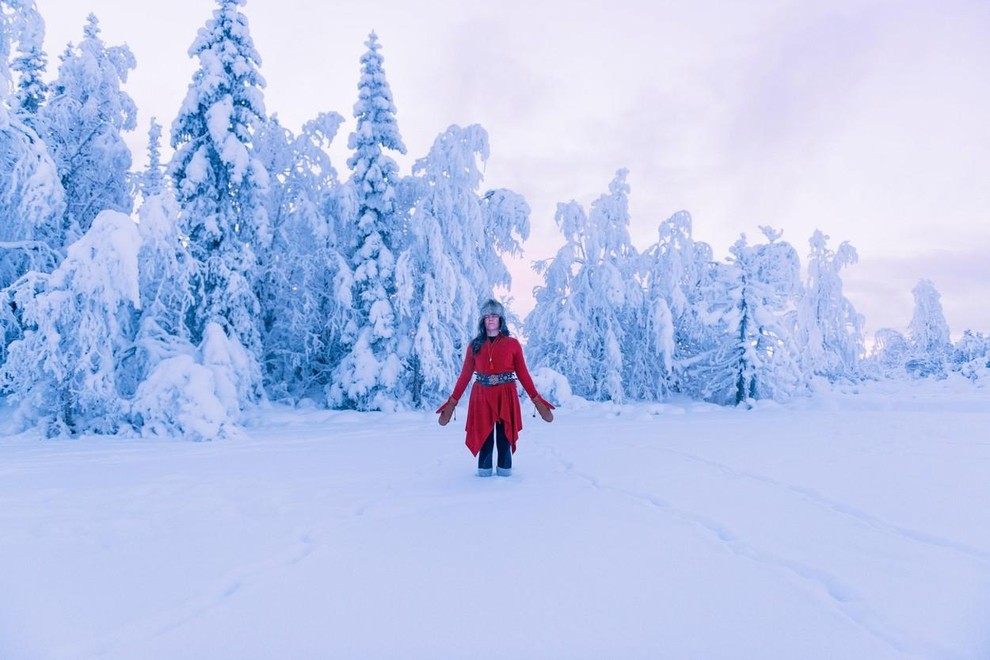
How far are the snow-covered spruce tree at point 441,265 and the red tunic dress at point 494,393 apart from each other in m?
9.85

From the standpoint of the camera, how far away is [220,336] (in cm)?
1286

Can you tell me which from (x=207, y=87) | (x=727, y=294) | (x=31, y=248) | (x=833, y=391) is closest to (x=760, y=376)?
(x=727, y=294)

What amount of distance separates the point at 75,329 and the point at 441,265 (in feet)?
29.6

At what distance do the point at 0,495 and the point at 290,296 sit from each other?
13.1m

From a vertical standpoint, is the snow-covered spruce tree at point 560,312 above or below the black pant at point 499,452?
above

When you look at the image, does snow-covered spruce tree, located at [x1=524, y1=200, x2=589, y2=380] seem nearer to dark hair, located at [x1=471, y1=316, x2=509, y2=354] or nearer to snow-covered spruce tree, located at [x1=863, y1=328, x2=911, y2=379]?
dark hair, located at [x1=471, y1=316, x2=509, y2=354]

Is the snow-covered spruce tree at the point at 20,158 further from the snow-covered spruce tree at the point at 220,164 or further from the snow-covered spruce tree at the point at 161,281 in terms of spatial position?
the snow-covered spruce tree at the point at 220,164

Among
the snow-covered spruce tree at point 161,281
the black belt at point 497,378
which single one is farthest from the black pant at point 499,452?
the snow-covered spruce tree at point 161,281

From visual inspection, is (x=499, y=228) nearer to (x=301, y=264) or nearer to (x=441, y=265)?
(x=441, y=265)

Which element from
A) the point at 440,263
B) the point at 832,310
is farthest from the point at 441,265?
the point at 832,310

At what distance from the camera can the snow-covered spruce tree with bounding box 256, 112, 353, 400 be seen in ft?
56.7

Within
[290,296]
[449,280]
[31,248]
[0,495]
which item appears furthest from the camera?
[290,296]

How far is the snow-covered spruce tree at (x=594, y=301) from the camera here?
20188mm

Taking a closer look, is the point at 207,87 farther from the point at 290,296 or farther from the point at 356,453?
the point at 356,453
